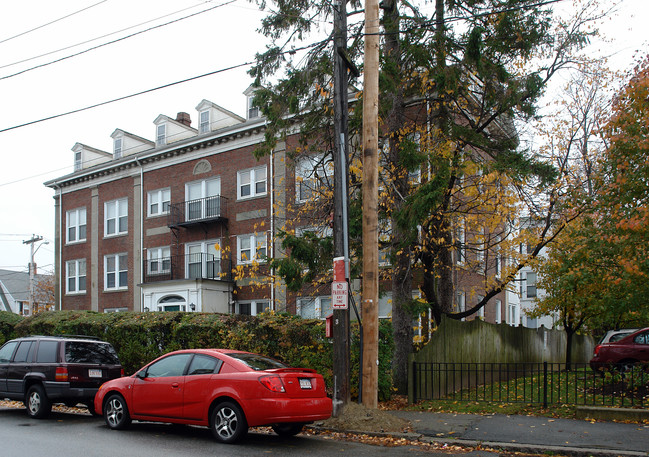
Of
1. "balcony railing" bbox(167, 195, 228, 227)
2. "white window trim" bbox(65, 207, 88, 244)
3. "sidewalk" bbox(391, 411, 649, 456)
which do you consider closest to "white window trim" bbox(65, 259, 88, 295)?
"white window trim" bbox(65, 207, 88, 244)

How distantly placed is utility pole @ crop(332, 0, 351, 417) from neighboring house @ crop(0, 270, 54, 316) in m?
66.3

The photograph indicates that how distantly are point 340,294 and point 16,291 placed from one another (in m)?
75.7

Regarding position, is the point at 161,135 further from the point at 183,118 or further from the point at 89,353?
the point at 89,353

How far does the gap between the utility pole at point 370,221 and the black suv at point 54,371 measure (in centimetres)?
590

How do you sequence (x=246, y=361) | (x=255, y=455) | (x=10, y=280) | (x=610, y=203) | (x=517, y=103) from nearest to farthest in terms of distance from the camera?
1. (x=255, y=455)
2. (x=246, y=361)
3. (x=610, y=203)
4. (x=517, y=103)
5. (x=10, y=280)

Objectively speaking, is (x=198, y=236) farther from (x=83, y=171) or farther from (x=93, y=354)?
(x=93, y=354)

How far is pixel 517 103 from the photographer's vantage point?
15898 millimetres

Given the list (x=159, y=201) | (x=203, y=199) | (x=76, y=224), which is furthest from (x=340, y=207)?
(x=76, y=224)

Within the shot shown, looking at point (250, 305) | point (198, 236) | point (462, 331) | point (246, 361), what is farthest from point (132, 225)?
point (246, 361)

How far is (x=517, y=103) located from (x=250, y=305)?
16802 mm

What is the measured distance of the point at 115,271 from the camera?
3381cm

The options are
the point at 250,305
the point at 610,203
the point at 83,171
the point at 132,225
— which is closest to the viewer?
the point at 610,203

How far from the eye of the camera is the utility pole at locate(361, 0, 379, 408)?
10719 millimetres

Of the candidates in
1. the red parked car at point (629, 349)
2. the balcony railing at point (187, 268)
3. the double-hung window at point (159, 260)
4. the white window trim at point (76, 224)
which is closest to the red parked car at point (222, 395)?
the red parked car at point (629, 349)
